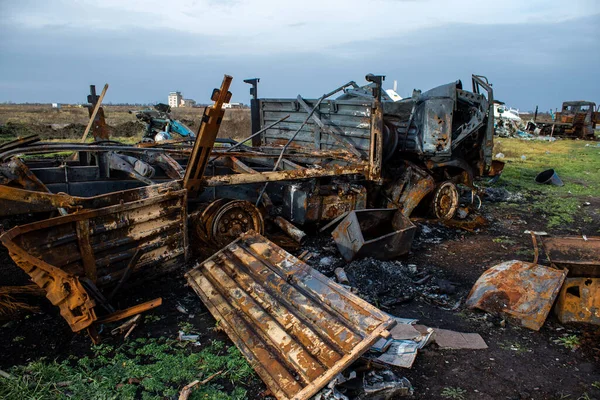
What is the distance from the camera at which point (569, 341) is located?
3.60m

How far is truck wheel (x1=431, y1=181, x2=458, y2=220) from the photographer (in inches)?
282

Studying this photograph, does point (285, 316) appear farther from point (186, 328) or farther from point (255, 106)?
point (255, 106)

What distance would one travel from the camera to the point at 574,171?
13.1 metres

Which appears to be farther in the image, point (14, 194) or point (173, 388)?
point (14, 194)

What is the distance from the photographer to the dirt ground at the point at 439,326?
3.00 m

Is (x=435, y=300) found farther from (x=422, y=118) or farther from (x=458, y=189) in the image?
(x=458, y=189)

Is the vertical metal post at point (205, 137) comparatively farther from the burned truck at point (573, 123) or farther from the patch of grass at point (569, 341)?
the burned truck at point (573, 123)

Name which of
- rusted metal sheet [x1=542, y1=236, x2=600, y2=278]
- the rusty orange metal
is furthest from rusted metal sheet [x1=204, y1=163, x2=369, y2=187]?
the rusty orange metal

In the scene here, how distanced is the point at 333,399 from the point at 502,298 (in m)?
2.36

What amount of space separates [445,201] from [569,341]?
3966mm

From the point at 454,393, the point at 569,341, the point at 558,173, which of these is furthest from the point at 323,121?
the point at 558,173

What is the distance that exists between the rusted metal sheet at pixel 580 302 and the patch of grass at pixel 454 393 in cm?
170

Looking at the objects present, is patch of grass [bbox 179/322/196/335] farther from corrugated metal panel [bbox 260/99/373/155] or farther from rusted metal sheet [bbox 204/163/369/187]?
corrugated metal panel [bbox 260/99/373/155]

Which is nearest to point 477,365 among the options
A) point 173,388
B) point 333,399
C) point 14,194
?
point 333,399
